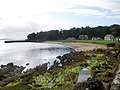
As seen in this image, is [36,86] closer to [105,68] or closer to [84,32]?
[105,68]

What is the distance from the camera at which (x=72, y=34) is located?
182375 mm

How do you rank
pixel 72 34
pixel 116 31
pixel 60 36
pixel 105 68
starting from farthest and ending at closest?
pixel 60 36, pixel 72 34, pixel 116 31, pixel 105 68

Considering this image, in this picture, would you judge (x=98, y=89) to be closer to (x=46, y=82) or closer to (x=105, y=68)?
(x=46, y=82)

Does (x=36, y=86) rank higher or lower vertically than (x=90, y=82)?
lower

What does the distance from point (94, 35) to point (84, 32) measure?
14051mm

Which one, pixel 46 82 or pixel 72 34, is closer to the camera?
pixel 46 82

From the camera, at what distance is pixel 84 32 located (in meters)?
167

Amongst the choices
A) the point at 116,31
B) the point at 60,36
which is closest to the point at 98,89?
the point at 116,31

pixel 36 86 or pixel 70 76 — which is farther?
pixel 70 76

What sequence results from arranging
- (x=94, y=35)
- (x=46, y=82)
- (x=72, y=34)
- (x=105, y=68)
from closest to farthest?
(x=46, y=82) → (x=105, y=68) → (x=94, y=35) → (x=72, y=34)

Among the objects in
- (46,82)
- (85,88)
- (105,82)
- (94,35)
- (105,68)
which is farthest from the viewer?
(94,35)

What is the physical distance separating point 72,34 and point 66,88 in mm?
166507

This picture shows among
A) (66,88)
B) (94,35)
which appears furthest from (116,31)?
(66,88)

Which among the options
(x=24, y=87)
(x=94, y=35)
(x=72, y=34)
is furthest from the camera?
(x=72, y=34)
